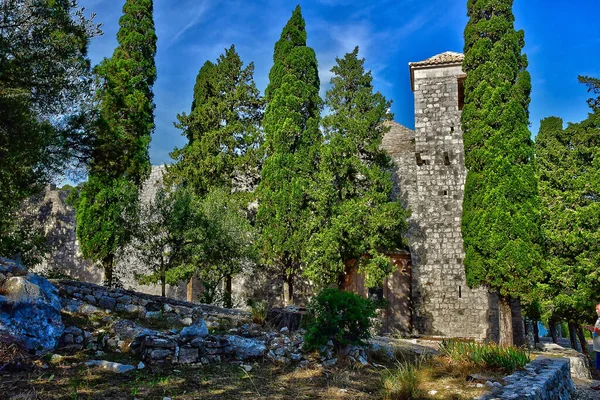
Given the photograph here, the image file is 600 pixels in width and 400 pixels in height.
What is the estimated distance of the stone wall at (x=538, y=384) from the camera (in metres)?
5.02

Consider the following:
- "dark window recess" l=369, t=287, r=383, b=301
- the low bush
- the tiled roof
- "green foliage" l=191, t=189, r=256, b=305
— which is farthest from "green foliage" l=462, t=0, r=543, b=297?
the low bush

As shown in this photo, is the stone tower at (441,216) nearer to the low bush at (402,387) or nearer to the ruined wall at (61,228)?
the low bush at (402,387)

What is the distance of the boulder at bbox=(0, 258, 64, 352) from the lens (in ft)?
19.6

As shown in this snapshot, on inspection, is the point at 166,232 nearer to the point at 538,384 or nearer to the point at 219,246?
the point at 219,246

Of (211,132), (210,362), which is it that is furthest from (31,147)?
(211,132)

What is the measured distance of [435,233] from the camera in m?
16.2

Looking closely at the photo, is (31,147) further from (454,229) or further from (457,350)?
(454,229)

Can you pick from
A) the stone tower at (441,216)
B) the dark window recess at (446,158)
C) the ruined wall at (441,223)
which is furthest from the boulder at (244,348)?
the dark window recess at (446,158)

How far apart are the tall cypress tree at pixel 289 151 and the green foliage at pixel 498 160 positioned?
5.41 m

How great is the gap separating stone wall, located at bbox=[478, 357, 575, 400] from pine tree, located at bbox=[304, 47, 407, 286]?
669 centimetres

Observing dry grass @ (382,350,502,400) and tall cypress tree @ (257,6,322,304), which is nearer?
dry grass @ (382,350,502,400)

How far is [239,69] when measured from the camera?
1938cm

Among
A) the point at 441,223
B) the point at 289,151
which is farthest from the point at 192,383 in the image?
the point at 441,223

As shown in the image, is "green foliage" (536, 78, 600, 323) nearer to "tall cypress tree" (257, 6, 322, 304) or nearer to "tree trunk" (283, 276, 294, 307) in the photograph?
"tall cypress tree" (257, 6, 322, 304)
